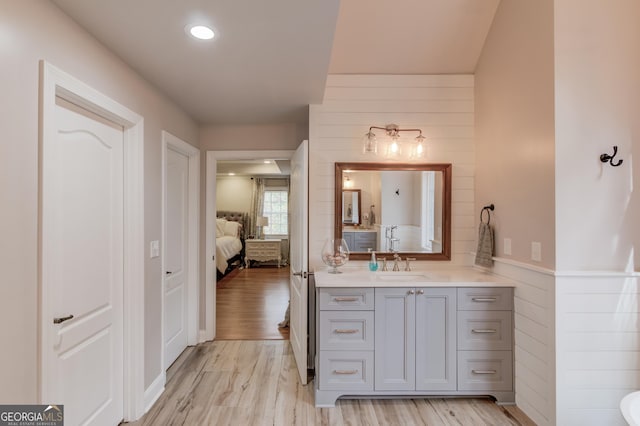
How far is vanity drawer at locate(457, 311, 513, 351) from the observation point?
2342 mm

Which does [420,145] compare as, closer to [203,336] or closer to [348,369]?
[348,369]

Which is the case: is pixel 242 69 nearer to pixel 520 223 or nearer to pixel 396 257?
pixel 396 257

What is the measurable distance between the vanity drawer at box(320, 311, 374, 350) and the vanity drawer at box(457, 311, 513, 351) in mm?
695

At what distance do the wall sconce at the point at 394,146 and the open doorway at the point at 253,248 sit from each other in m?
2.31

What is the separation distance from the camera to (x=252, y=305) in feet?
15.5

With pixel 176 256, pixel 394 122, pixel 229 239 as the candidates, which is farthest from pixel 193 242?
pixel 229 239

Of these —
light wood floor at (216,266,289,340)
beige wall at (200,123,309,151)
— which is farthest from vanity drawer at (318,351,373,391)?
beige wall at (200,123,309,151)

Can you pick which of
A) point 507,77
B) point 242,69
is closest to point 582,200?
point 507,77

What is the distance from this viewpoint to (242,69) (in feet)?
7.02

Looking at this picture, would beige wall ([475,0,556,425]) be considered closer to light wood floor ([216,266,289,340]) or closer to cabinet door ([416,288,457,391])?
cabinet door ([416,288,457,391])

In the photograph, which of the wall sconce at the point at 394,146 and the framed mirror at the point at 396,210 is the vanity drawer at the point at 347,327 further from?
the wall sconce at the point at 394,146

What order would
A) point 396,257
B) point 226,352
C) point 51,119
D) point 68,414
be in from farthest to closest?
point 226,352 → point 396,257 → point 68,414 → point 51,119

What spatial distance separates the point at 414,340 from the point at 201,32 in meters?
2.44

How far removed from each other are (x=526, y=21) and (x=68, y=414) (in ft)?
12.2
